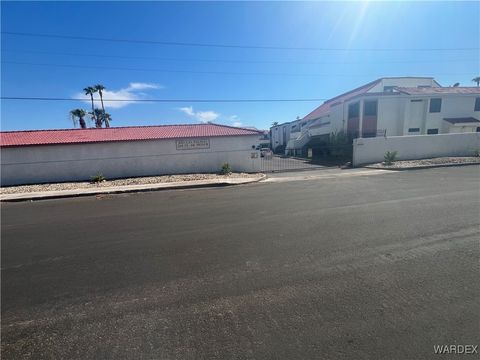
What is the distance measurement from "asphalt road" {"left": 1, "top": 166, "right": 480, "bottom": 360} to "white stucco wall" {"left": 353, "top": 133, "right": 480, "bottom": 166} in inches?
570

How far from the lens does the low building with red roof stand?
17312mm

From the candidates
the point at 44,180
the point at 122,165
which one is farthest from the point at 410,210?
the point at 44,180

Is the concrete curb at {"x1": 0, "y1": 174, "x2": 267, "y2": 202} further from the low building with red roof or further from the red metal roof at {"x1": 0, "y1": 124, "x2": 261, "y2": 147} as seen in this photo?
the red metal roof at {"x1": 0, "y1": 124, "x2": 261, "y2": 147}

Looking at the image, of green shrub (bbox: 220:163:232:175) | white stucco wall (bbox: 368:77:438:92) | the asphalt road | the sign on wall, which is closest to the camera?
the asphalt road

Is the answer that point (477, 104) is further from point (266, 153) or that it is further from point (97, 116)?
point (97, 116)

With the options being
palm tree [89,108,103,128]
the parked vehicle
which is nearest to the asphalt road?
the parked vehicle

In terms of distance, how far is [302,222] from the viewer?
5.98 meters

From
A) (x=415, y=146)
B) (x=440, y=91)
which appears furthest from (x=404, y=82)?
(x=415, y=146)

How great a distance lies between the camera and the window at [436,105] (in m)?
27.7

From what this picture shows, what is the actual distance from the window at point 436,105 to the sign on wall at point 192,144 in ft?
86.8

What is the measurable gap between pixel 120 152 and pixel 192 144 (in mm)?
5348

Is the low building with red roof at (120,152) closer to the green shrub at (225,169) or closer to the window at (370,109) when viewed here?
the green shrub at (225,169)

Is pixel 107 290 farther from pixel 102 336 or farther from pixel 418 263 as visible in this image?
pixel 418 263

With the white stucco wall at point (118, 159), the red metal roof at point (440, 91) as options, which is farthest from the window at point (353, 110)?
the white stucco wall at point (118, 159)
